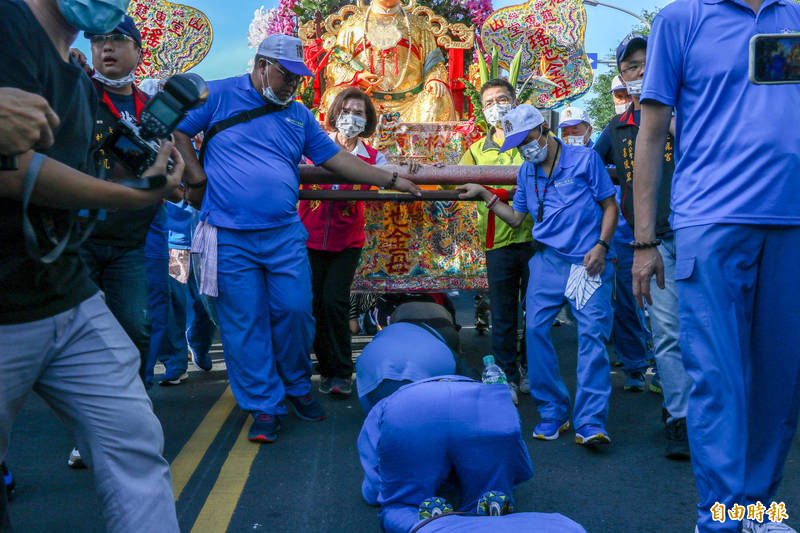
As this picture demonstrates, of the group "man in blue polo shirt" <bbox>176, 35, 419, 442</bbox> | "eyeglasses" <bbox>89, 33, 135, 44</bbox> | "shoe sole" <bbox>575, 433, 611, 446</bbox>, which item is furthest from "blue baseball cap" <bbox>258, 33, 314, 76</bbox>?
"shoe sole" <bbox>575, 433, 611, 446</bbox>

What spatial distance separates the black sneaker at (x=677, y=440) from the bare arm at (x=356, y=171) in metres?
2.25

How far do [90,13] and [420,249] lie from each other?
4761mm

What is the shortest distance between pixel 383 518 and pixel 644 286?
136 centimetres

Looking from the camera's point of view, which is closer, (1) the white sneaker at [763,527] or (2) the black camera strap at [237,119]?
(1) the white sneaker at [763,527]

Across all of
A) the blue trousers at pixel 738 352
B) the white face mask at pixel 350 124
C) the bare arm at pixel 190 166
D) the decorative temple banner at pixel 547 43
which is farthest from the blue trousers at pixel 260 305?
the decorative temple banner at pixel 547 43

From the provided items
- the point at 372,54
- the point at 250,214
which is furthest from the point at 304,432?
the point at 372,54

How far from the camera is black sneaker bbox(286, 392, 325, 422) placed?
499 centimetres

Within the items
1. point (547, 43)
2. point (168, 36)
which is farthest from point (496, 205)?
point (168, 36)

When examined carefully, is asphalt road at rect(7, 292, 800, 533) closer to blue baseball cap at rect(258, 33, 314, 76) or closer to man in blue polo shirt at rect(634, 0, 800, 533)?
man in blue polo shirt at rect(634, 0, 800, 533)

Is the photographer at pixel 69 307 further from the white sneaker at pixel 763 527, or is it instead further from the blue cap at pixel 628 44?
the blue cap at pixel 628 44

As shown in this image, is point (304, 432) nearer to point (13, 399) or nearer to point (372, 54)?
point (13, 399)

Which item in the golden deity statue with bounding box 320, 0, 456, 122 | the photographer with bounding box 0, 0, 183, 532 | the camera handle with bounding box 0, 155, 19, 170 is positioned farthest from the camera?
the golden deity statue with bounding box 320, 0, 456, 122

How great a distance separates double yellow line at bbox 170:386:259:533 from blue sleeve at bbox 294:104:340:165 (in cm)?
182

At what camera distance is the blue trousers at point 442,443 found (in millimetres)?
2873
